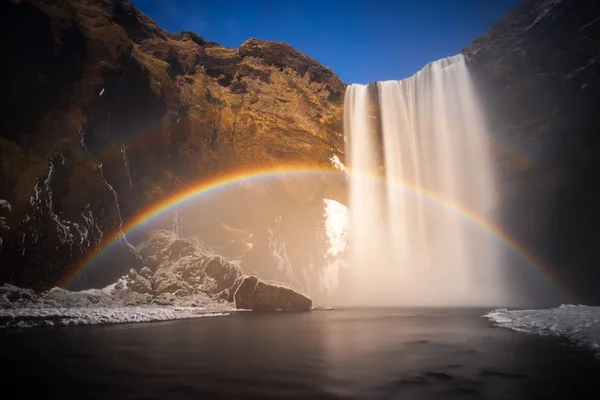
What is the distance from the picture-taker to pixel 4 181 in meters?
20.5

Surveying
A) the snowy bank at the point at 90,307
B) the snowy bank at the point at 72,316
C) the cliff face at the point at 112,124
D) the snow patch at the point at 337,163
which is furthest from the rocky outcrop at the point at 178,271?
the snow patch at the point at 337,163

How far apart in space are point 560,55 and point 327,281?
3545 cm

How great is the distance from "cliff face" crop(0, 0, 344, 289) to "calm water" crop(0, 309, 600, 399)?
1233 centimetres

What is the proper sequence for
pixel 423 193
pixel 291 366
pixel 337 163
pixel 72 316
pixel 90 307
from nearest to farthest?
pixel 291 366, pixel 72 316, pixel 90 307, pixel 423 193, pixel 337 163

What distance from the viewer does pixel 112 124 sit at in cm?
2992

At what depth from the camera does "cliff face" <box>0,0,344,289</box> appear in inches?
866

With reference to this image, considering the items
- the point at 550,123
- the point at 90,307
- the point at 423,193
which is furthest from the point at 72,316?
the point at 550,123

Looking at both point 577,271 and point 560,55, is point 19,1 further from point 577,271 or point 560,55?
point 577,271

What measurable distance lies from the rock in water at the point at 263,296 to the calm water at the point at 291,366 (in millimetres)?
15682

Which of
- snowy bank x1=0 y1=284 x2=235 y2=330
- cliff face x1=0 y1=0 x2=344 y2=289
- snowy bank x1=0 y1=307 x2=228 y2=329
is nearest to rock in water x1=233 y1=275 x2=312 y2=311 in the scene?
snowy bank x1=0 y1=284 x2=235 y2=330

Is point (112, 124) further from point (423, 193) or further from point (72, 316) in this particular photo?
point (423, 193)

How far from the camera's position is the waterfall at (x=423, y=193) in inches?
1759

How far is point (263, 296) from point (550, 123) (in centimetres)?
3546

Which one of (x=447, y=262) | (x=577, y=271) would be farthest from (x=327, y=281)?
(x=577, y=271)
